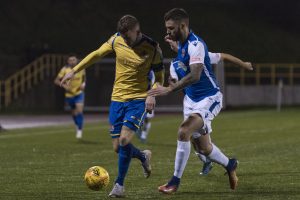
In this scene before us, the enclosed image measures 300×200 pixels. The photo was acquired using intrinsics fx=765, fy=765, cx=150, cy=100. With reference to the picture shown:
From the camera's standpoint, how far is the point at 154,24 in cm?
5369

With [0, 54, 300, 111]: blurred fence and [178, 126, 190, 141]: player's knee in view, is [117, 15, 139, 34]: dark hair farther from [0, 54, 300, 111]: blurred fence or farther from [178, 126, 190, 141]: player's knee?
[0, 54, 300, 111]: blurred fence

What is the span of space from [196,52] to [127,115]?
4.45 ft

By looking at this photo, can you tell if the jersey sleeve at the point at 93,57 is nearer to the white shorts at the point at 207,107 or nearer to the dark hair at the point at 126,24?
the dark hair at the point at 126,24

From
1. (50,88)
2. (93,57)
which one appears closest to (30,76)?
(50,88)

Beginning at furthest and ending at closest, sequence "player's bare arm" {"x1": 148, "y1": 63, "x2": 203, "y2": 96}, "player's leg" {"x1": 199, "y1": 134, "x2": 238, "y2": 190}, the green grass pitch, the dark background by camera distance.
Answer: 1. the dark background
2. "player's leg" {"x1": 199, "y1": 134, "x2": 238, "y2": 190}
3. the green grass pitch
4. "player's bare arm" {"x1": 148, "y1": 63, "x2": 203, "y2": 96}

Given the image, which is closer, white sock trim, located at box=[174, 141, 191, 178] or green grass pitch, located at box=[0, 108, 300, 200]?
white sock trim, located at box=[174, 141, 191, 178]

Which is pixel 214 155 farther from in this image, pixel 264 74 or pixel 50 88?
pixel 264 74

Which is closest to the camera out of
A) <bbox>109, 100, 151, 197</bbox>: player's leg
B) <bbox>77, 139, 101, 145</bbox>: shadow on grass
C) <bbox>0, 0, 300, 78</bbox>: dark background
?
<bbox>109, 100, 151, 197</bbox>: player's leg

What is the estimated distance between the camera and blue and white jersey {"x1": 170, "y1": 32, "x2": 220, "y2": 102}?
9.29 m

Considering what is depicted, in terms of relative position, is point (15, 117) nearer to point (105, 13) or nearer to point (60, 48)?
point (60, 48)

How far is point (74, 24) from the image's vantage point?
172ft

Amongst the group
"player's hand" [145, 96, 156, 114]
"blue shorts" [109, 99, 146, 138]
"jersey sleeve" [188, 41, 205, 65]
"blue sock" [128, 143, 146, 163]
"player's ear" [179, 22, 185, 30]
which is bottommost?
"blue sock" [128, 143, 146, 163]

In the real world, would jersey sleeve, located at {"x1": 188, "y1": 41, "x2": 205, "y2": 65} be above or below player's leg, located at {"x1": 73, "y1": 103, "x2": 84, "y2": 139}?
above

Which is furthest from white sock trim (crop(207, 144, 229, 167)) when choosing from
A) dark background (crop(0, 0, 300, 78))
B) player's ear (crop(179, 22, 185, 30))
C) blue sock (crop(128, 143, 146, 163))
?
dark background (crop(0, 0, 300, 78))
